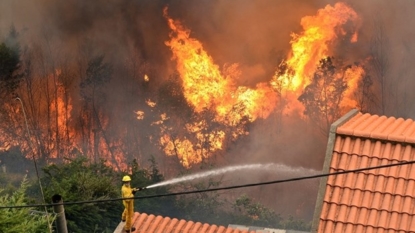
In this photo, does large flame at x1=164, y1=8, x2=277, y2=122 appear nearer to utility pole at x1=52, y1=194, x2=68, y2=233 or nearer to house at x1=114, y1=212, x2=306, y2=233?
house at x1=114, y1=212, x2=306, y2=233

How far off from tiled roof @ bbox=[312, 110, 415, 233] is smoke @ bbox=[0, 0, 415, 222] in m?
19.5

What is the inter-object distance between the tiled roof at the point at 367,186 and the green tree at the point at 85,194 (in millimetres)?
13939

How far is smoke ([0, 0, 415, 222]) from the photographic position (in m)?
30.8

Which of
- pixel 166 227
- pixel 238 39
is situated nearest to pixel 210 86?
pixel 238 39

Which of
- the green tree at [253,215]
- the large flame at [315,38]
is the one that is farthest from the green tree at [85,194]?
the large flame at [315,38]

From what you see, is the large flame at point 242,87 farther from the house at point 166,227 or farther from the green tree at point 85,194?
the house at point 166,227

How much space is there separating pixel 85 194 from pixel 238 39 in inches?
473

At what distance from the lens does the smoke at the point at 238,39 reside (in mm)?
30812

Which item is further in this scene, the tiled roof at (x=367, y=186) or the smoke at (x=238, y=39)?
the smoke at (x=238, y=39)

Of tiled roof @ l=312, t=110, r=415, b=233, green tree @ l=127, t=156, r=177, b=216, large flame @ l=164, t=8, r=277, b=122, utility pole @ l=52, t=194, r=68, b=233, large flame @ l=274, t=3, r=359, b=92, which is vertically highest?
large flame @ l=274, t=3, r=359, b=92

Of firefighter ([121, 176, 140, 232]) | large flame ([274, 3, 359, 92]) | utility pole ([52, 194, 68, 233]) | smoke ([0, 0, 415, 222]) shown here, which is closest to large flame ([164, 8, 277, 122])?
smoke ([0, 0, 415, 222])

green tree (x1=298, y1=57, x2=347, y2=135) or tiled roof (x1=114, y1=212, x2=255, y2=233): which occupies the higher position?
green tree (x1=298, y1=57, x2=347, y2=135)

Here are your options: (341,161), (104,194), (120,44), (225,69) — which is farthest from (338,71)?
(341,161)

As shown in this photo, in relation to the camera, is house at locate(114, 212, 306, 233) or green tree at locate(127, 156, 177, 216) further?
green tree at locate(127, 156, 177, 216)
